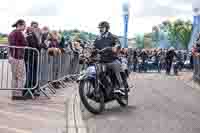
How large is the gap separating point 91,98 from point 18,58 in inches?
102

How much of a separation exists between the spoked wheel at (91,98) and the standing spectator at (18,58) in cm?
240

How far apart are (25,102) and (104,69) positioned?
84.1 inches

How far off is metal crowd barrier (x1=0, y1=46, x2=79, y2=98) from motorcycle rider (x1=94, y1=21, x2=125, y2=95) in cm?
202

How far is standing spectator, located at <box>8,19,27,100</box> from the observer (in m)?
11.1

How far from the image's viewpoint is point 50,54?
45.9 feet

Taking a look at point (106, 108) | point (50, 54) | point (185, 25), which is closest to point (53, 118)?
point (106, 108)

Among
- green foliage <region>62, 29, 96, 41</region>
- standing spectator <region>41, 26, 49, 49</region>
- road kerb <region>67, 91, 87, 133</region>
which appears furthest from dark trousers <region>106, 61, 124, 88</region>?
green foliage <region>62, 29, 96, 41</region>

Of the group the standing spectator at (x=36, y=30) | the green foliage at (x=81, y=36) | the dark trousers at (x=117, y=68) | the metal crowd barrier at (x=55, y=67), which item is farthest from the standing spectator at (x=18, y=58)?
the green foliage at (x=81, y=36)

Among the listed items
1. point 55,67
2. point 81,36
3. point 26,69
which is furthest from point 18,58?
point 81,36

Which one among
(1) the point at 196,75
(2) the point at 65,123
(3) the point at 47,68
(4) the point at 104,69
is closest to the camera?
(2) the point at 65,123

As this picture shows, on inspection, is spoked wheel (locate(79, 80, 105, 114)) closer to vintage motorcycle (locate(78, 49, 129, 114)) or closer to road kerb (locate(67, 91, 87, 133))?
vintage motorcycle (locate(78, 49, 129, 114))

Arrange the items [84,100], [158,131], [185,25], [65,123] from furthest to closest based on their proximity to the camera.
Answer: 1. [185,25]
2. [84,100]
3. [65,123]
4. [158,131]

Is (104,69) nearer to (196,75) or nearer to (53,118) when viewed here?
(53,118)

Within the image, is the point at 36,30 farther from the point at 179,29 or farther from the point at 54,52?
the point at 179,29
